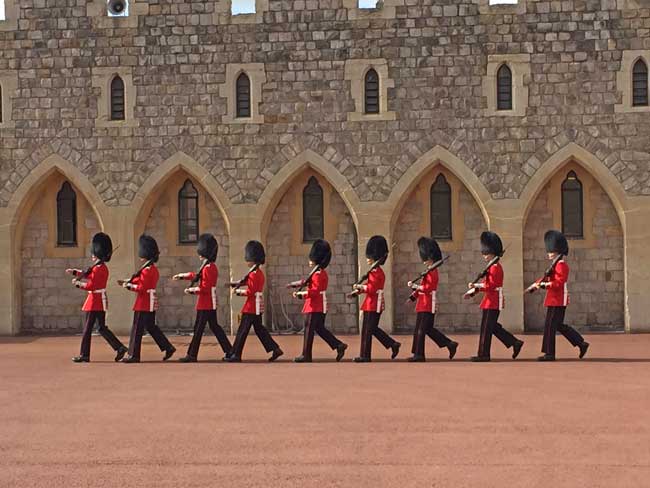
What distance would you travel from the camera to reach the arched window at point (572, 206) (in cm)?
1636

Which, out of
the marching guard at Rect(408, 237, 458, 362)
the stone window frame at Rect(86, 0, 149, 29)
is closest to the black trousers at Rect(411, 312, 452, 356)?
the marching guard at Rect(408, 237, 458, 362)

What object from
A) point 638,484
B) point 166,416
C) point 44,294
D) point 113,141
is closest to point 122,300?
point 44,294

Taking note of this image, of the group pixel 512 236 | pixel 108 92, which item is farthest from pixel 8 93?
pixel 512 236

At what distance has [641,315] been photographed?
629 inches

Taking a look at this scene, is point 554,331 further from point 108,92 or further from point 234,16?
point 108,92

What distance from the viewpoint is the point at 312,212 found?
16734mm

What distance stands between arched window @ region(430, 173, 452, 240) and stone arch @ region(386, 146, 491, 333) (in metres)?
0.08

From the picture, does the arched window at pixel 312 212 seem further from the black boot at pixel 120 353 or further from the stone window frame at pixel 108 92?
the black boot at pixel 120 353

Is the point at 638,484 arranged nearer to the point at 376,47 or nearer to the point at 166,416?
the point at 166,416

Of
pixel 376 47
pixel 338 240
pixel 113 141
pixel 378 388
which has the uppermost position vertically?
pixel 376 47

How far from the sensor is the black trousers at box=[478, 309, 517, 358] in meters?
12.3

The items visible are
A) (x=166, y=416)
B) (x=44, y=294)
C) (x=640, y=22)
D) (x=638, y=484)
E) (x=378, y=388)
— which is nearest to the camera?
(x=638, y=484)

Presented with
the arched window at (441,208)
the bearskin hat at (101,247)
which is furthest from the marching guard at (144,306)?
the arched window at (441,208)

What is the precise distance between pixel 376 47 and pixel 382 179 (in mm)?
1895
